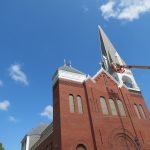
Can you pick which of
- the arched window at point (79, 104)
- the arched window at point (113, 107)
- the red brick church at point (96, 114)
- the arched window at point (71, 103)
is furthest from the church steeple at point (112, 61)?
the arched window at point (71, 103)

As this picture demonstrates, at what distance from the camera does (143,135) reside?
944 inches

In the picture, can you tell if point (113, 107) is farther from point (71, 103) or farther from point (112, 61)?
point (112, 61)

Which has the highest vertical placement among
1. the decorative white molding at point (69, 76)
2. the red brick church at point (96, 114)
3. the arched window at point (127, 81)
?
the arched window at point (127, 81)

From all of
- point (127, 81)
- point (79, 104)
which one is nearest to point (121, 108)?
point (79, 104)

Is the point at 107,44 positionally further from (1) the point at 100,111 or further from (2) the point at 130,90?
(1) the point at 100,111

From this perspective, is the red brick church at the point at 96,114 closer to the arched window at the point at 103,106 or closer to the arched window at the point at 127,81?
the arched window at the point at 103,106

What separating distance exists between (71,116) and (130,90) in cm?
1118

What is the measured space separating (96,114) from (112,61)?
13.9m

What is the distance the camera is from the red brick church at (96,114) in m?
20.4

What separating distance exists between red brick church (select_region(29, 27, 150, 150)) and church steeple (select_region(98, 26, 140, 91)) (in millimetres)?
1540

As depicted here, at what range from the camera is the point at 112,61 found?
3416 centimetres

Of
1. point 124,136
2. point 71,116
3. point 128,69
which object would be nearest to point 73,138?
point 71,116

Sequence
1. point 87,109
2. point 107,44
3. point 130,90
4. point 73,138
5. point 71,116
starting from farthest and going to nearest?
point 107,44, point 130,90, point 87,109, point 71,116, point 73,138

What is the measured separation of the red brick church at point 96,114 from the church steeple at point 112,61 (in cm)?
154
